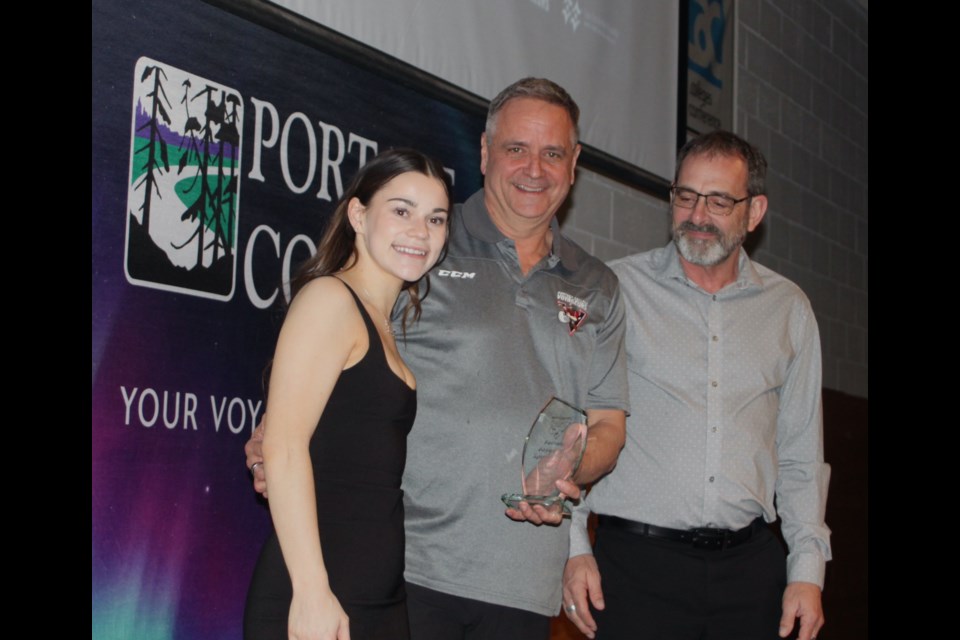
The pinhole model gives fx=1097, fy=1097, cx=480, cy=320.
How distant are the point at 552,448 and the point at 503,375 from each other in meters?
0.22

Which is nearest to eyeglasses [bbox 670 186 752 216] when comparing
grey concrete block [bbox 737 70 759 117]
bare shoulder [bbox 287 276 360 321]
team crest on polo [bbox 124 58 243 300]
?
team crest on polo [bbox 124 58 243 300]

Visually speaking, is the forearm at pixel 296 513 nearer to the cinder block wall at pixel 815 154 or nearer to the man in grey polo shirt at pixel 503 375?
the man in grey polo shirt at pixel 503 375

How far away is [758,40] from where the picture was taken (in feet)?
17.4

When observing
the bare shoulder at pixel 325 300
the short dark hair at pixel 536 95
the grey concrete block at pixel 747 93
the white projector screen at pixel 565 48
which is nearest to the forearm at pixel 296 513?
the bare shoulder at pixel 325 300

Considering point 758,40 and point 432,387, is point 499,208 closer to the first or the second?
point 432,387

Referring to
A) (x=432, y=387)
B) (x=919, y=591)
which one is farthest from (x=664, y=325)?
(x=919, y=591)

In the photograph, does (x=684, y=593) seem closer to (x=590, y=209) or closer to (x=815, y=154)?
(x=590, y=209)

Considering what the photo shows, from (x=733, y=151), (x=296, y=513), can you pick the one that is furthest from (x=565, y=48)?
(x=296, y=513)

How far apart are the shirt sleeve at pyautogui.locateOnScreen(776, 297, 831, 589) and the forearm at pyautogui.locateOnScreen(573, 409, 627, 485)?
1.72ft

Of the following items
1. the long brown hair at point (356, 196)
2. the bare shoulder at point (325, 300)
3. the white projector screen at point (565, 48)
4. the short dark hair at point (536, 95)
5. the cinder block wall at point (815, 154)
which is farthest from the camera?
the cinder block wall at point (815, 154)

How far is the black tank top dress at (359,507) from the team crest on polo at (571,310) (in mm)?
572

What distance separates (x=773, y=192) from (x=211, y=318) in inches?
142

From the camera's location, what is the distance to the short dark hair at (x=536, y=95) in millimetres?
2361

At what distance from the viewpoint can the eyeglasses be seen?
2617 millimetres
